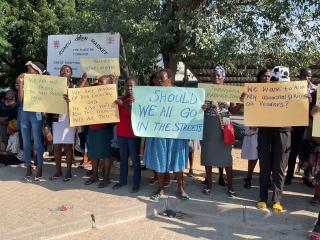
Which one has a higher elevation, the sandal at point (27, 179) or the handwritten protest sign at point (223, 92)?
the handwritten protest sign at point (223, 92)

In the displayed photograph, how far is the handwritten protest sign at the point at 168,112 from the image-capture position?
6.04 meters

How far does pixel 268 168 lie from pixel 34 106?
11.6ft

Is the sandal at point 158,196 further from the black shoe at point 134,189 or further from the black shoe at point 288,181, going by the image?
the black shoe at point 288,181

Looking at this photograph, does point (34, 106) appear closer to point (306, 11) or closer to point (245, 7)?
point (245, 7)

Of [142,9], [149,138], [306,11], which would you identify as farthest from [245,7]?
[149,138]

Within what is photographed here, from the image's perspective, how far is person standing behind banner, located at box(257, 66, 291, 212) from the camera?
5.63 m

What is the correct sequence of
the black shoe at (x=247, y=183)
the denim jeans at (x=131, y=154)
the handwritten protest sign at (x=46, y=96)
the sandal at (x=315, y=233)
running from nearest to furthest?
the sandal at (x=315, y=233) < the denim jeans at (x=131, y=154) < the handwritten protest sign at (x=46, y=96) < the black shoe at (x=247, y=183)

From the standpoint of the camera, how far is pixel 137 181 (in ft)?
21.1

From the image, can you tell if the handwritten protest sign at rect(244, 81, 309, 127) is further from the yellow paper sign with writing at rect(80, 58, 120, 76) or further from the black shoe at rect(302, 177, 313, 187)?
the yellow paper sign with writing at rect(80, 58, 120, 76)

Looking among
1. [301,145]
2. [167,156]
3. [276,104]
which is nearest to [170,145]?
[167,156]

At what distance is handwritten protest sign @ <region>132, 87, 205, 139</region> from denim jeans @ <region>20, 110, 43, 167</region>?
5.63ft

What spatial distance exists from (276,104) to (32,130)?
12.3 feet

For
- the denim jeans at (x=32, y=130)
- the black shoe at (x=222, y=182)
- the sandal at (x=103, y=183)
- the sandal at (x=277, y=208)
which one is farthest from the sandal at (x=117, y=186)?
the sandal at (x=277, y=208)

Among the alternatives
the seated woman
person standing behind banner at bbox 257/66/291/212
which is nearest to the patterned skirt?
person standing behind banner at bbox 257/66/291/212
